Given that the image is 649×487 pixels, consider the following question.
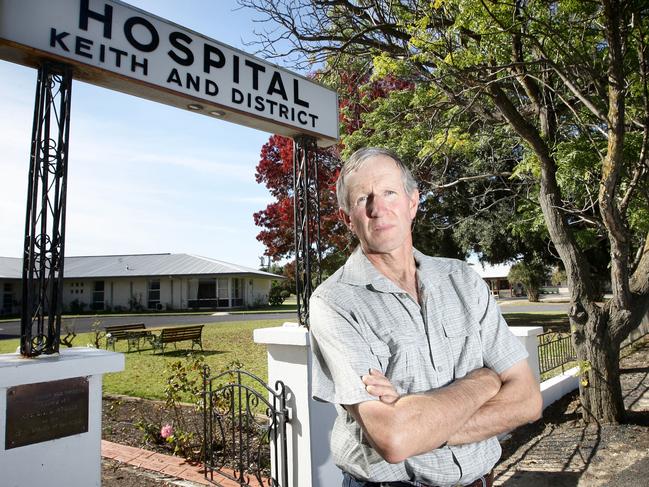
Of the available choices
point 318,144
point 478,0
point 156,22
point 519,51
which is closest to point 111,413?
point 318,144

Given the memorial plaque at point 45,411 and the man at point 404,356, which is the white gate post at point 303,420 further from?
the man at point 404,356

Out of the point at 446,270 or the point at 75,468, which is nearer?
the point at 446,270

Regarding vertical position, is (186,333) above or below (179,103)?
below

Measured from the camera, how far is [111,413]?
685 cm

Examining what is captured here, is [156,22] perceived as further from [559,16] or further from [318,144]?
[559,16]

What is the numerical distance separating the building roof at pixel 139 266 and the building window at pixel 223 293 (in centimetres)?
115

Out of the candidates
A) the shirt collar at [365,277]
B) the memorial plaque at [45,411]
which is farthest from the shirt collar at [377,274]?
the memorial plaque at [45,411]

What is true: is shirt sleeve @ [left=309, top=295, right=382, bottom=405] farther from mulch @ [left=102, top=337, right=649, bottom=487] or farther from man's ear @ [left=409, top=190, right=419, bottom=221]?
mulch @ [left=102, top=337, right=649, bottom=487]

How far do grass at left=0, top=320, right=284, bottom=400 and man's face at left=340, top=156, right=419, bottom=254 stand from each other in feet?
18.7

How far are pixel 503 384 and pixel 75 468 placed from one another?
2.70 meters

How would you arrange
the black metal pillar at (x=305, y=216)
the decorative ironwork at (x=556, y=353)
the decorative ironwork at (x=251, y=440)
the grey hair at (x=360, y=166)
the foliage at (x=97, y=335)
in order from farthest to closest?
the foliage at (x=97, y=335), the decorative ironwork at (x=556, y=353), the black metal pillar at (x=305, y=216), the decorative ironwork at (x=251, y=440), the grey hair at (x=360, y=166)

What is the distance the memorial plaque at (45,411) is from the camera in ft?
8.66

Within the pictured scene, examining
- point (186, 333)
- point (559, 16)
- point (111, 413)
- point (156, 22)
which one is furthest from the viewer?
point (186, 333)

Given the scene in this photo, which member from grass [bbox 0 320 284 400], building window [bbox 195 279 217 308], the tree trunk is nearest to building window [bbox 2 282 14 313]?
building window [bbox 195 279 217 308]
